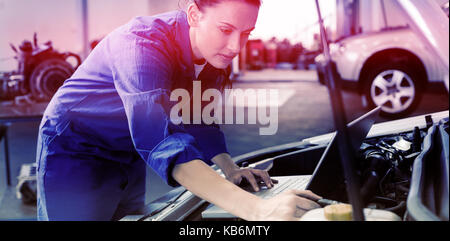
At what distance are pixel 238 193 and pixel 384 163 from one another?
1.57 ft

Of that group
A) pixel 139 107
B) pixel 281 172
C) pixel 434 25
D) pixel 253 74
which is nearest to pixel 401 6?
pixel 434 25

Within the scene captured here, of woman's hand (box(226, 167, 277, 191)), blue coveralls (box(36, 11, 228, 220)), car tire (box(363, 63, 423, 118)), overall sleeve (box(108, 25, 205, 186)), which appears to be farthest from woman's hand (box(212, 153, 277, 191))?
car tire (box(363, 63, 423, 118))

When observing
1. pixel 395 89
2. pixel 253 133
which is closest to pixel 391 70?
pixel 395 89

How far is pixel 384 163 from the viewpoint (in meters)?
1.15

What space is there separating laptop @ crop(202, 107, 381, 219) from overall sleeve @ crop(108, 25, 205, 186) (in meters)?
0.22

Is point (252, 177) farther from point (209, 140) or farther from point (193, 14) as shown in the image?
point (193, 14)

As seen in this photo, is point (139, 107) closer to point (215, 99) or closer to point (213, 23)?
point (213, 23)

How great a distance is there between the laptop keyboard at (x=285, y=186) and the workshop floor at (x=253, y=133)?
1790 millimetres

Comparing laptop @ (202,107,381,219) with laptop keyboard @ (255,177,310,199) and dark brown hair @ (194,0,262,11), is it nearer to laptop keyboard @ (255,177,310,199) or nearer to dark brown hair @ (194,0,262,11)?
laptop keyboard @ (255,177,310,199)

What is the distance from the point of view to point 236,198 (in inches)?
33.4

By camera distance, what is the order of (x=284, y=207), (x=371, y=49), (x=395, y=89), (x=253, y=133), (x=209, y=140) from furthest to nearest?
(x=253, y=133)
(x=371, y=49)
(x=395, y=89)
(x=209, y=140)
(x=284, y=207)

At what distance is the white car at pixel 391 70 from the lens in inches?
179

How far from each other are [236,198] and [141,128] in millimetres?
231

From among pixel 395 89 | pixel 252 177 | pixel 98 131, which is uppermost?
pixel 98 131
